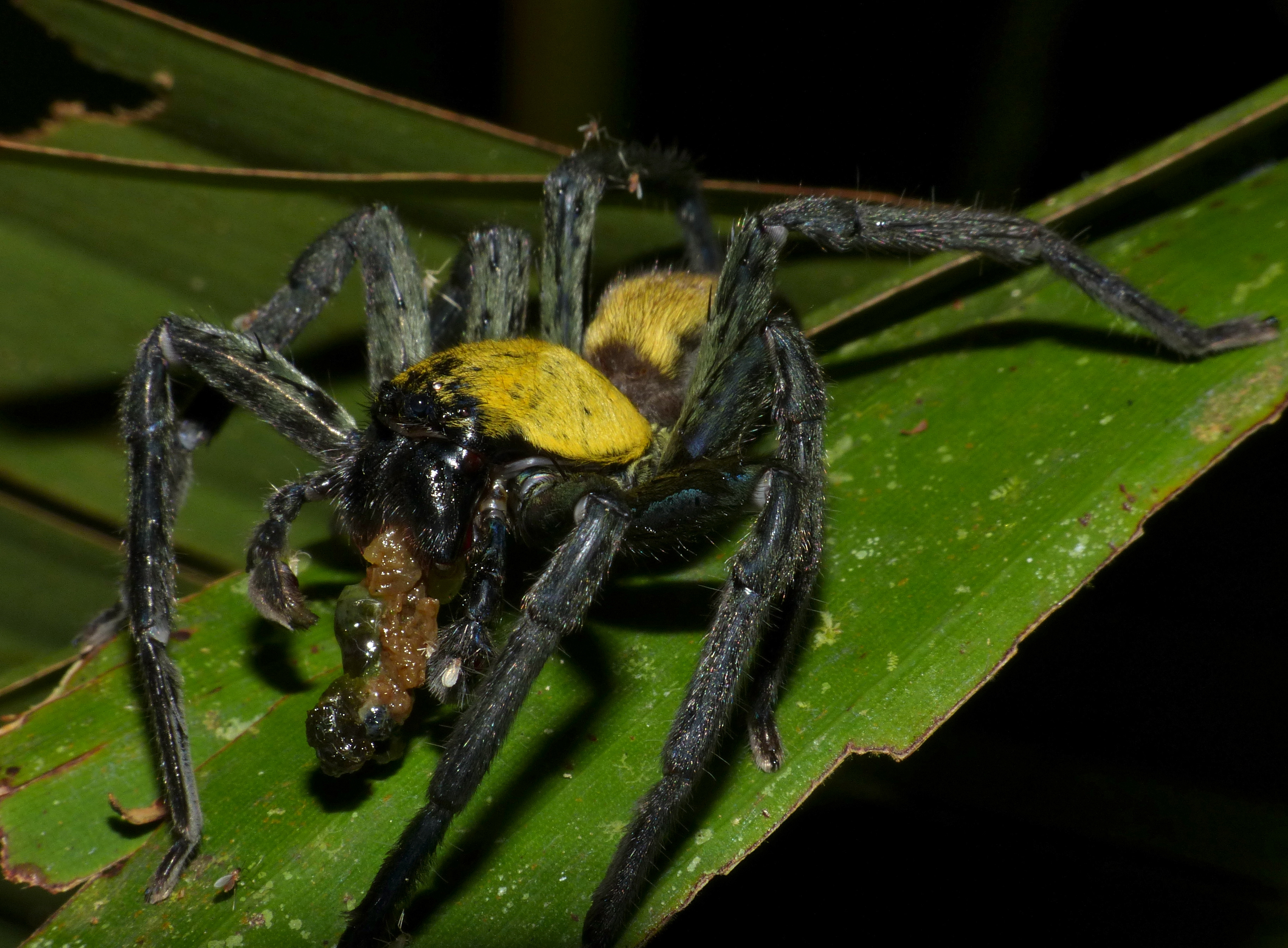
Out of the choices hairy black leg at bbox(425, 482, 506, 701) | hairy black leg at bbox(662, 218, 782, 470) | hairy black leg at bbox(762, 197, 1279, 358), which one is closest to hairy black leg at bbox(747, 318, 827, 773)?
hairy black leg at bbox(662, 218, 782, 470)

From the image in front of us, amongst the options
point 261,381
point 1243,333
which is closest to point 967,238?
point 1243,333

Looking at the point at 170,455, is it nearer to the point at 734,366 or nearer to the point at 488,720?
the point at 488,720

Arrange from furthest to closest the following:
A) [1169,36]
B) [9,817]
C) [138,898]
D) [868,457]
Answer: [1169,36], [868,457], [9,817], [138,898]

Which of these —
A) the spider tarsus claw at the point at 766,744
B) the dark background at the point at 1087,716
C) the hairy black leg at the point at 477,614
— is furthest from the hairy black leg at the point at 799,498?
the dark background at the point at 1087,716

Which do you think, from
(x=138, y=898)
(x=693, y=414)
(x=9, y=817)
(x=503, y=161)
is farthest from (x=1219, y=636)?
(x=9, y=817)

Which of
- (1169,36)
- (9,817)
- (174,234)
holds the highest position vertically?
(1169,36)

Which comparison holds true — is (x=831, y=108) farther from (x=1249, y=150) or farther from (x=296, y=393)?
(x=296, y=393)
